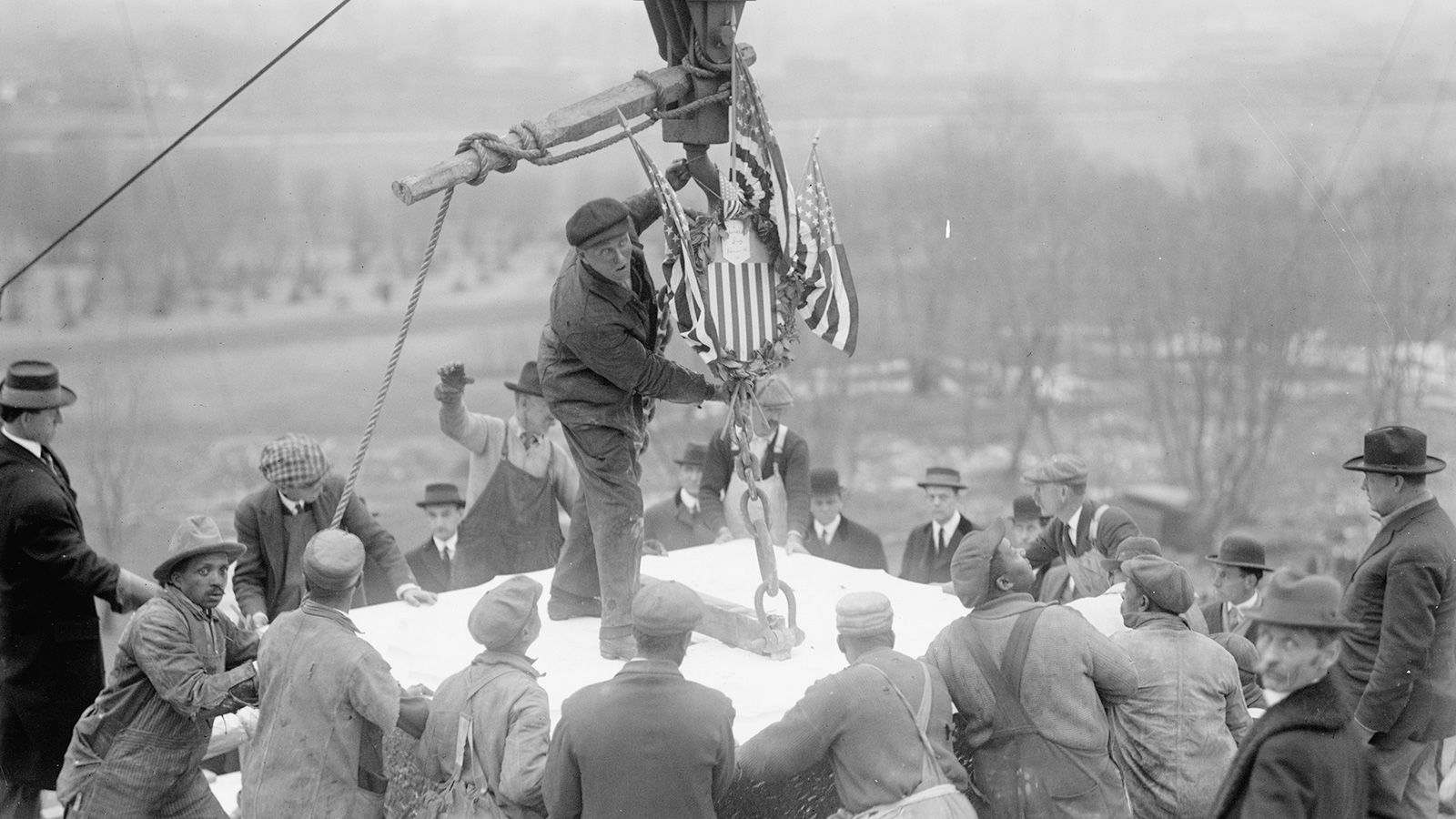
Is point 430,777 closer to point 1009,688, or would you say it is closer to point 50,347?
point 1009,688

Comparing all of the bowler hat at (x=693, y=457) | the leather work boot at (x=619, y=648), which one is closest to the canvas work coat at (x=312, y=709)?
the leather work boot at (x=619, y=648)

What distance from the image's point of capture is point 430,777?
472 cm

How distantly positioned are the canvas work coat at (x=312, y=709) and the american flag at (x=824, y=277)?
2271 millimetres

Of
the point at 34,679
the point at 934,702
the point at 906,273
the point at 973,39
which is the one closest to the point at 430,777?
the point at 934,702

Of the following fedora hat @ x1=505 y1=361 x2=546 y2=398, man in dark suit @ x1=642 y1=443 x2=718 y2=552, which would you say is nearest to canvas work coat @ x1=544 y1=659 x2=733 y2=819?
fedora hat @ x1=505 y1=361 x2=546 y2=398

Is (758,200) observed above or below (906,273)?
above

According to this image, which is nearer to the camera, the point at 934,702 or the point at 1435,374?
the point at 934,702

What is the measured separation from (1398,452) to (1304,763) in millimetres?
2374

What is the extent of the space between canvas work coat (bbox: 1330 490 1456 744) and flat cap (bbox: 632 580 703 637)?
2.71 metres

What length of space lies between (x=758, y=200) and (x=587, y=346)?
3.05ft

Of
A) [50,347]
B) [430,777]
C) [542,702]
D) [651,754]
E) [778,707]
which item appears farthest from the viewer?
[50,347]

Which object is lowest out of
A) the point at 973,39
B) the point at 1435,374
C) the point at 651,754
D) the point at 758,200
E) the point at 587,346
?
the point at 1435,374

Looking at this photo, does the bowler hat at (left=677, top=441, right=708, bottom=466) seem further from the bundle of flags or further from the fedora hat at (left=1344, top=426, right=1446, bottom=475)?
the fedora hat at (left=1344, top=426, right=1446, bottom=475)

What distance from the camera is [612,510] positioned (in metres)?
6.02
